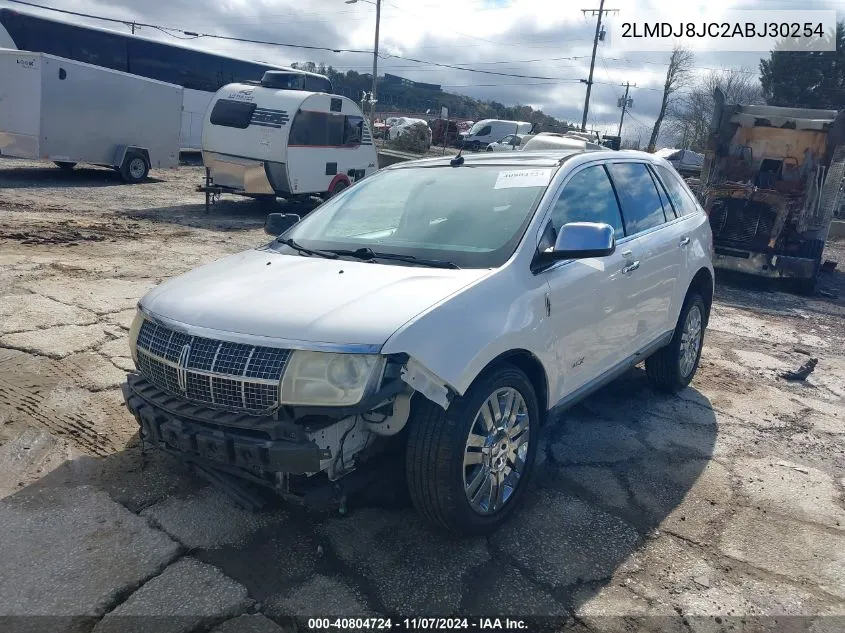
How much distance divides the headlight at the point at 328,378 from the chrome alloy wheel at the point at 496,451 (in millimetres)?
565

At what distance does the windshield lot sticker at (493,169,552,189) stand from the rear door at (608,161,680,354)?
0.72 meters

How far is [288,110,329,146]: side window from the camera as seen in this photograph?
555 inches

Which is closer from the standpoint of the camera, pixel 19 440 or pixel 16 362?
pixel 19 440

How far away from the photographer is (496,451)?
3.18m

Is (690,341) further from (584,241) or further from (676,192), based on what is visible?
(584,241)

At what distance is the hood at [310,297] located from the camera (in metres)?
2.77

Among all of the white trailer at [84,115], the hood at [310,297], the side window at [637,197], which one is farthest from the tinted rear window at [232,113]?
the hood at [310,297]

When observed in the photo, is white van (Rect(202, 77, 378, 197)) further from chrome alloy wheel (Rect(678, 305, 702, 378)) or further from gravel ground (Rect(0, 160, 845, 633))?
chrome alloy wheel (Rect(678, 305, 702, 378))

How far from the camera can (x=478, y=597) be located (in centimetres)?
282

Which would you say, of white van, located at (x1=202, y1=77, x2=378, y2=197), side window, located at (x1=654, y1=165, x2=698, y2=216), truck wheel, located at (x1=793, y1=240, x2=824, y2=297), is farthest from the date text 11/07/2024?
white van, located at (x1=202, y1=77, x2=378, y2=197)

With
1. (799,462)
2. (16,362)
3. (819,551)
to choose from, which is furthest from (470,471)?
(16,362)

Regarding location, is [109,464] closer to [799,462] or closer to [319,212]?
[319,212]

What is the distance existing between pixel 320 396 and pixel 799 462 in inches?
129

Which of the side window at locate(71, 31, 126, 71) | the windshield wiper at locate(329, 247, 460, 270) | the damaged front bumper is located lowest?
the damaged front bumper
